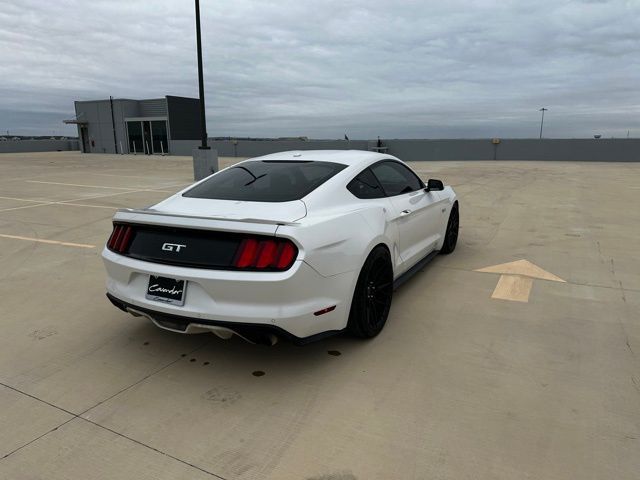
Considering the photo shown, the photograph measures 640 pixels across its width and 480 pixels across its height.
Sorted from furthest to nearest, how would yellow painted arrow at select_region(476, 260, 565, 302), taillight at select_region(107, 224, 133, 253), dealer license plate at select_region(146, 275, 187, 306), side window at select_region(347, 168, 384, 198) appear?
yellow painted arrow at select_region(476, 260, 565, 302) < side window at select_region(347, 168, 384, 198) < taillight at select_region(107, 224, 133, 253) < dealer license plate at select_region(146, 275, 187, 306)

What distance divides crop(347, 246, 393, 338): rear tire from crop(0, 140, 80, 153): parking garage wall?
158 feet

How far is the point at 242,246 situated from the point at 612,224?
24.5 ft

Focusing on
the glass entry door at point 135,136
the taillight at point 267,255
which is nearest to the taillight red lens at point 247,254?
the taillight at point 267,255

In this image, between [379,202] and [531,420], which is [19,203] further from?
[531,420]

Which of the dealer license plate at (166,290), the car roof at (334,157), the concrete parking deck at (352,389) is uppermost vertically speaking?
the car roof at (334,157)

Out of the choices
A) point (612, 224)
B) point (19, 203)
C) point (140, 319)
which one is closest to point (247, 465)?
point (140, 319)

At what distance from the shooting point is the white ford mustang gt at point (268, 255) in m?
2.82

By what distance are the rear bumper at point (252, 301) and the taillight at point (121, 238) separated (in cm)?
24

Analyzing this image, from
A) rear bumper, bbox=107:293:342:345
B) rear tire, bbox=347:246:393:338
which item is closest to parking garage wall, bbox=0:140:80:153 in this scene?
rear bumper, bbox=107:293:342:345

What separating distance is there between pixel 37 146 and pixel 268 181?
50218 millimetres

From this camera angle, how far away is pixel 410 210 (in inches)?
172

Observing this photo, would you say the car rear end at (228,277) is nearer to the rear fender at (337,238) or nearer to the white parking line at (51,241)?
the rear fender at (337,238)

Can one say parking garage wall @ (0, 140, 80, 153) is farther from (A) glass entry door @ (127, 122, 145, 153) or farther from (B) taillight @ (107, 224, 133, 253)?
(B) taillight @ (107, 224, 133, 253)

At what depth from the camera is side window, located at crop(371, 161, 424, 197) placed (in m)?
4.30
